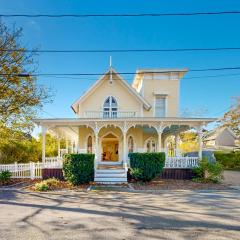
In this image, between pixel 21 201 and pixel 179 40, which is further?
pixel 179 40

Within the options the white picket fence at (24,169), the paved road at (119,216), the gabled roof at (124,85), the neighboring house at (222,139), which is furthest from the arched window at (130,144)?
the neighboring house at (222,139)

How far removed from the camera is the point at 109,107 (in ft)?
66.0

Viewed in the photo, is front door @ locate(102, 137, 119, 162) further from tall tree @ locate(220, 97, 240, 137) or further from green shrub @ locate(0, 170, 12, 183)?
tall tree @ locate(220, 97, 240, 137)

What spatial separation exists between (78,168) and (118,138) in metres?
6.96

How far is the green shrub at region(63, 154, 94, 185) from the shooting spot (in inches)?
527

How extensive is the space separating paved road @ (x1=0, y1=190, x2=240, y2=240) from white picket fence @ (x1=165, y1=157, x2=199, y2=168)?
5.04 metres

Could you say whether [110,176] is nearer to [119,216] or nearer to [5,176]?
[5,176]

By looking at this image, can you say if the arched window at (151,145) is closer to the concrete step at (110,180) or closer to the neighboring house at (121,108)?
the neighboring house at (121,108)

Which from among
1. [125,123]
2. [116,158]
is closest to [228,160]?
[116,158]

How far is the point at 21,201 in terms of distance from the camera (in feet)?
31.2

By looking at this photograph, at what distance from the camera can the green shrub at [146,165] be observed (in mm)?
14094

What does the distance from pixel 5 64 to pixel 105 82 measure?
7913 mm

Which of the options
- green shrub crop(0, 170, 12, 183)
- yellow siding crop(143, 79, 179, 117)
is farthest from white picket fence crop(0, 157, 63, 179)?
yellow siding crop(143, 79, 179, 117)

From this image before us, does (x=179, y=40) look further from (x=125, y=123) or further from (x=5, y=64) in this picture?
(x=5, y=64)
